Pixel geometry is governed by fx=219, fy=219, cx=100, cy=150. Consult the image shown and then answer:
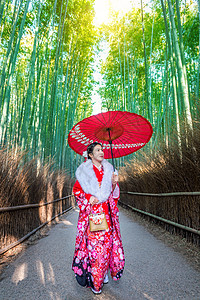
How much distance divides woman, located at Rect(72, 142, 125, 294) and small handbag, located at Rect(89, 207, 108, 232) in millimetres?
48

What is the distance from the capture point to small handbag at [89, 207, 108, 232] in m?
1.68

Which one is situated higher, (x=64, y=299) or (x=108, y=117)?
(x=108, y=117)

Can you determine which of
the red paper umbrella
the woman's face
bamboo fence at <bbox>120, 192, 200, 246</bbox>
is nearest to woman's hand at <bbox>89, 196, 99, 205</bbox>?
the woman's face

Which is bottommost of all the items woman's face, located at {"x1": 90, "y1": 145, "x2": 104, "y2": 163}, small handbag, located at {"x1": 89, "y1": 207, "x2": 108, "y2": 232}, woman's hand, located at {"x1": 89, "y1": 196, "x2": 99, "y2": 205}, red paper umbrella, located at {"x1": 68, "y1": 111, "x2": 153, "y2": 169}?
small handbag, located at {"x1": 89, "y1": 207, "x2": 108, "y2": 232}

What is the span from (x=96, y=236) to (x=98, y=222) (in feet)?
0.37

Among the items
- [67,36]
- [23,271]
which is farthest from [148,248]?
[67,36]

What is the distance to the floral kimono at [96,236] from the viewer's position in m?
1.64

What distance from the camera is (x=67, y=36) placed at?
7.44 metres

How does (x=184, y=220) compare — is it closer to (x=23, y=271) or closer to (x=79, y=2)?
(x=23, y=271)

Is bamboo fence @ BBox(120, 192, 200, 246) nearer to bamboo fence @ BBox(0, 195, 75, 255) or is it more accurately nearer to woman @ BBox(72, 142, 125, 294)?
woman @ BBox(72, 142, 125, 294)

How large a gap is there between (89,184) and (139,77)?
31.4 ft

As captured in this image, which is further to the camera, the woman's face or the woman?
the woman's face

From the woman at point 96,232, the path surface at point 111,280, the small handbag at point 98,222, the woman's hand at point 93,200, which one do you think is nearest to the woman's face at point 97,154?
the woman at point 96,232

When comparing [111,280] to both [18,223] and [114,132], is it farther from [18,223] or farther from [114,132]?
[18,223]
